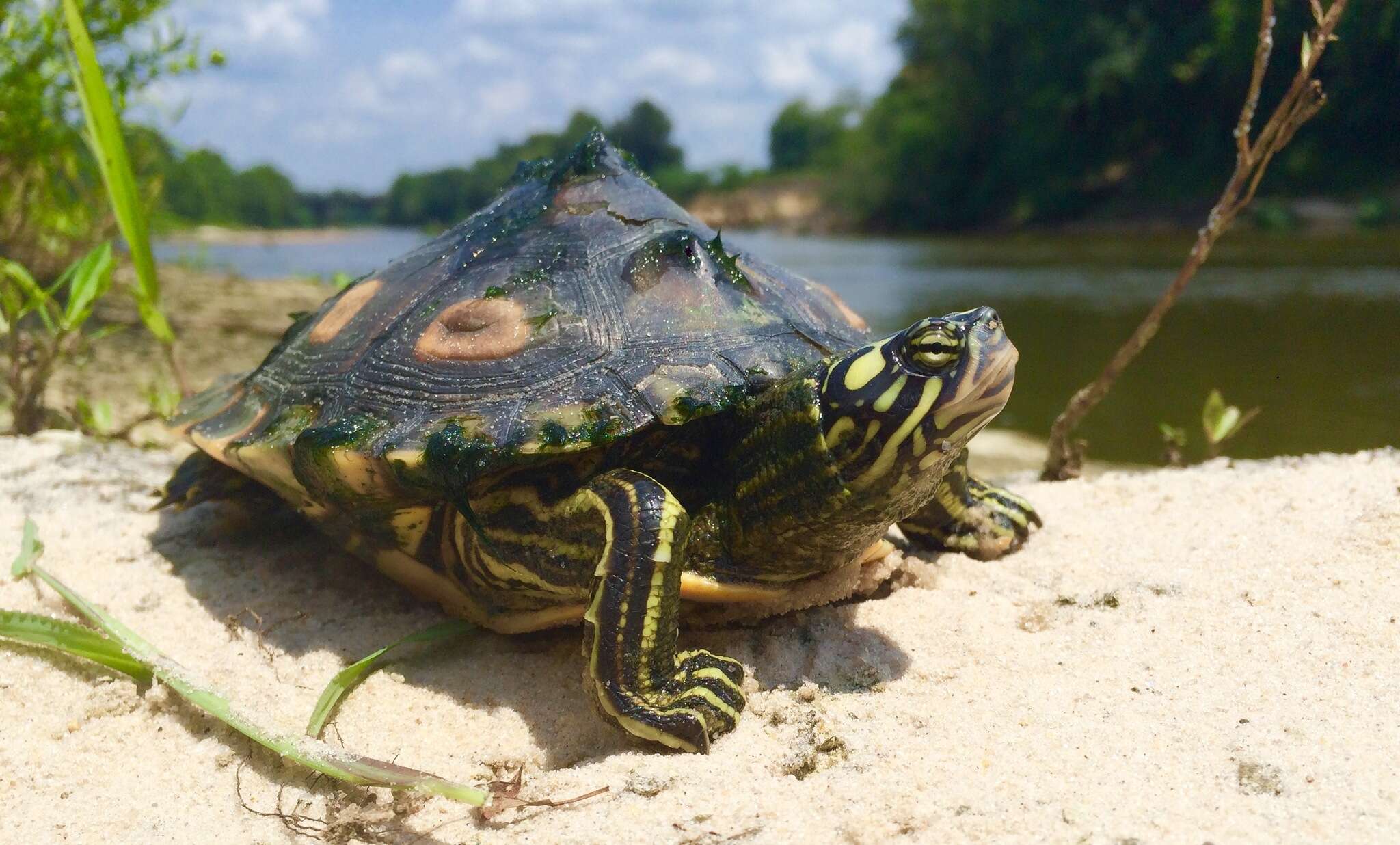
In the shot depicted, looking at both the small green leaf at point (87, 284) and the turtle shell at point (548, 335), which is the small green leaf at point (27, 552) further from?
the small green leaf at point (87, 284)

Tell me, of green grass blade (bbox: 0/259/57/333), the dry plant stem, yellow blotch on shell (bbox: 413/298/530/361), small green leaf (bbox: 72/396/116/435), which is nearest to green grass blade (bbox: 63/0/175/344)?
green grass blade (bbox: 0/259/57/333)

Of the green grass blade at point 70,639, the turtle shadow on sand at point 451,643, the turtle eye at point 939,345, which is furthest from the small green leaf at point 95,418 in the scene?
the turtle eye at point 939,345

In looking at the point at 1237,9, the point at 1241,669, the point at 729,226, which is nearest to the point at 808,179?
the point at 729,226

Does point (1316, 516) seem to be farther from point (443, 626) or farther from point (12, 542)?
point (12, 542)

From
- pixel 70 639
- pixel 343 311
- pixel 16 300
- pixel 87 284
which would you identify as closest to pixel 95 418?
pixel 16 300

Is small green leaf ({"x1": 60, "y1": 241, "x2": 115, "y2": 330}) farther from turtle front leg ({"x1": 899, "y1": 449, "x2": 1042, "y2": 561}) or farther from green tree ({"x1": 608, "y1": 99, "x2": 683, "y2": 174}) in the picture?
green tree ({"x1": 608, "y1": 99, "x2": 683, "y2": 174})

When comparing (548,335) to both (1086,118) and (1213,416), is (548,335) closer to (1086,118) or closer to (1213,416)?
(1213,416)

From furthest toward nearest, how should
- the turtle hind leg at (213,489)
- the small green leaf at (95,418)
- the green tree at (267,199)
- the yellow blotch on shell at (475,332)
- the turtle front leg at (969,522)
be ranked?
the green tree at (267,199)
the small green leaf at (95,418)
the turtle hind leg at (213,489)
the turtle front leg at (969,522)
the yellow blotch on shell at (475,332)
